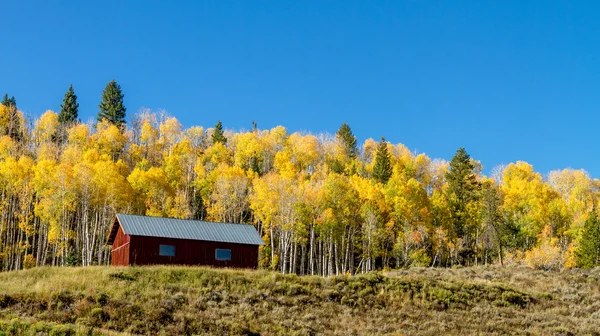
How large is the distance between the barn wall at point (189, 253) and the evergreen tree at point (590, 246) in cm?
3627

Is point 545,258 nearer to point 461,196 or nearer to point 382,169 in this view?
point 461,196

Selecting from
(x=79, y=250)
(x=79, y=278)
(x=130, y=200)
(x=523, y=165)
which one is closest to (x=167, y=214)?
(x=130, y=200)

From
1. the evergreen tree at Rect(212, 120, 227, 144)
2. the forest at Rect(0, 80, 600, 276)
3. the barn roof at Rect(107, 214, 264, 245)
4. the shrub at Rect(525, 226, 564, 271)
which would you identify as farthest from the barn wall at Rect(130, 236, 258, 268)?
the evergreen tree at Rect(212, 120, 227, 144)

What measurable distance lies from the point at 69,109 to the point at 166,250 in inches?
2758

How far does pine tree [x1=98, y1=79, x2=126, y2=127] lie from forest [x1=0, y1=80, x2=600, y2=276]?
12255 millimetres

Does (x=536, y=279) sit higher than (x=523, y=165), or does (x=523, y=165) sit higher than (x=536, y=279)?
(x=523, y=165)

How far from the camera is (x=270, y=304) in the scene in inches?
1249

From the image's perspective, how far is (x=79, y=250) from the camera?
61625mm

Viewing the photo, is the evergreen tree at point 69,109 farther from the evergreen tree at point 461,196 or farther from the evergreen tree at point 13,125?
the evergreen tree at point 461,196

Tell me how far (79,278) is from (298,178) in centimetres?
4528

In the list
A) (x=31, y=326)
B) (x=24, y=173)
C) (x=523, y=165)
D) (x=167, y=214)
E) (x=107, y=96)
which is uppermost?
(x=107, y=96)

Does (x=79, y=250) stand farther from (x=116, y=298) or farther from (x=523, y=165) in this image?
(x=523, y=165)

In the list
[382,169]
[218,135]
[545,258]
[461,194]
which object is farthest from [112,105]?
[545,258]

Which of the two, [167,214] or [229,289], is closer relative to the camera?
[229,289]
